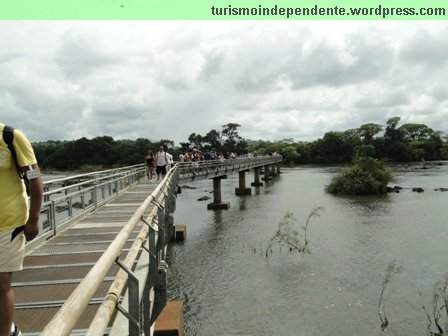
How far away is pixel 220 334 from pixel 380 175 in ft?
115

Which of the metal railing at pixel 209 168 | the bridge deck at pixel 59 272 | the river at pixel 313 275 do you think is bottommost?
the river at pixel 313 275

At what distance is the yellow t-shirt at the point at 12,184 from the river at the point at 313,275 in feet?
27.4

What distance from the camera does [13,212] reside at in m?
3.34

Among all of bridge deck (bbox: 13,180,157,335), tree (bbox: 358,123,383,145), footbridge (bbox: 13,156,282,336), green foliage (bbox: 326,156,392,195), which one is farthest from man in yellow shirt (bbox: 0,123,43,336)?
tree (bbox: 358,123,383,145)

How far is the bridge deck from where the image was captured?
4.85m

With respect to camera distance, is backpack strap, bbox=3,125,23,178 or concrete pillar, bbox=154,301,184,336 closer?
backpack strap, bbox=3,125,23,178

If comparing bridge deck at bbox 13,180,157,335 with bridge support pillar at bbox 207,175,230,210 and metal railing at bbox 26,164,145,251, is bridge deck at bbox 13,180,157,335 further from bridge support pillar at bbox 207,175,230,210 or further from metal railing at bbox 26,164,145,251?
bridge support pillar at bbox 207,175,230,210

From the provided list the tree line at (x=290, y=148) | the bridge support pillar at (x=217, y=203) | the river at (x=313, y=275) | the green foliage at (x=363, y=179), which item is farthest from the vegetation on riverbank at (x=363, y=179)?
the tree line at (x=290, y=148)

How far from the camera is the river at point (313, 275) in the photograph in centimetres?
1125

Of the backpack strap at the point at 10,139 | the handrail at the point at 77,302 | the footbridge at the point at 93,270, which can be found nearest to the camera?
the handrail at the point at 77,302

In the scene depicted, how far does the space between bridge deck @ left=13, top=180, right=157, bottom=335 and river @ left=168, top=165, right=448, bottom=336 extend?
150 inches

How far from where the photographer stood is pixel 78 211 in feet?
36.6

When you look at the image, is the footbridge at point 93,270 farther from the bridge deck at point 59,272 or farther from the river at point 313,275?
the river at point 313,275

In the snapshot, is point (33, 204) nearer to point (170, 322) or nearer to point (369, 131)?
point (170, 322)
